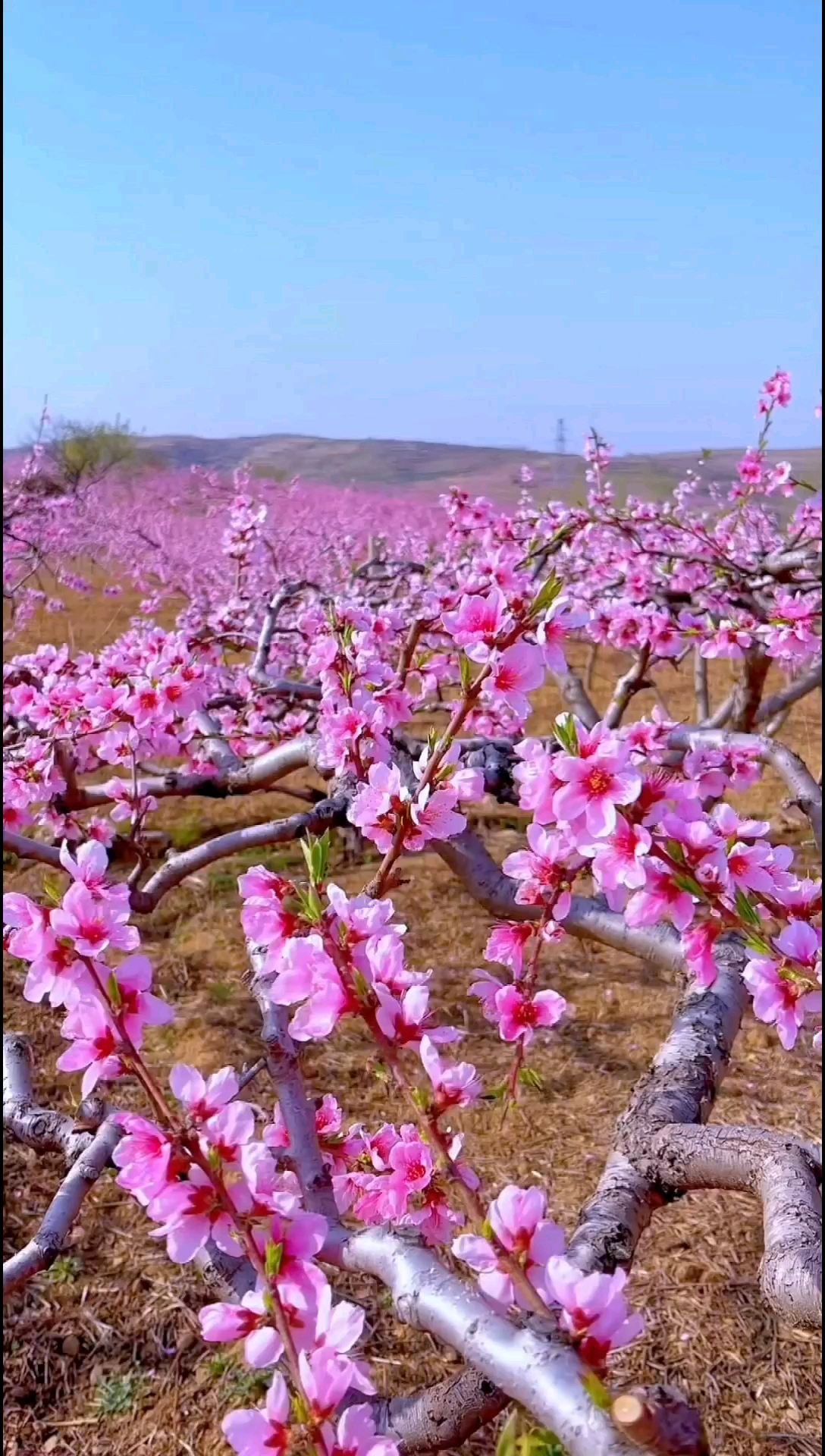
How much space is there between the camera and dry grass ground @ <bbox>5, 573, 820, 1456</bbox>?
2164 millimetres

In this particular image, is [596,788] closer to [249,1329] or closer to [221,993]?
[249,1329]

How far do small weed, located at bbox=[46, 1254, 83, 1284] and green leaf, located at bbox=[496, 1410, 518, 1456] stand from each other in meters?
2.21

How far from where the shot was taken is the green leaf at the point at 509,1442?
0.75 meters

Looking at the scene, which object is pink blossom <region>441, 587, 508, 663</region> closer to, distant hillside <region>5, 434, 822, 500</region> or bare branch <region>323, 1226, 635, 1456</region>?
bare branch <region>323, 1226, 635, 1456</region>

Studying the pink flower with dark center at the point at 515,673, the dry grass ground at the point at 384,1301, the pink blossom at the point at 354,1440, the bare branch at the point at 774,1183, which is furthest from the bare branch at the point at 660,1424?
the dry grass ground at the point at 384,1301

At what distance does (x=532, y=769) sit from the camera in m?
1.10

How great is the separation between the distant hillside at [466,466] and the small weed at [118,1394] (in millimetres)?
3559

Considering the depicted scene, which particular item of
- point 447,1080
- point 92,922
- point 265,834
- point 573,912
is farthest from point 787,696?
point 92,922

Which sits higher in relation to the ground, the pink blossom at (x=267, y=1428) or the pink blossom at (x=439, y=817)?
the pink blossom at (x=439, y=817)

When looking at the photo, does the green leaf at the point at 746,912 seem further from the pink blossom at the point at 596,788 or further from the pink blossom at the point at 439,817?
the pink blossom at the point at 439,817

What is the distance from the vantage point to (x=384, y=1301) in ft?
8.02

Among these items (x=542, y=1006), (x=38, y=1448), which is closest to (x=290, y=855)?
(x=38, y=1448)

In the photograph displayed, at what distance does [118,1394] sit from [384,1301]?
654 millimetres

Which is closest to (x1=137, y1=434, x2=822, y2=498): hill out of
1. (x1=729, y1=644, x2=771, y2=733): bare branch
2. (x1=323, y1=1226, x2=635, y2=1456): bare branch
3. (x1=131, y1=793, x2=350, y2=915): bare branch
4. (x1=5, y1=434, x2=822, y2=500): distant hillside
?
(x1=5, y1=434, x2=822, y2=500): distant hillside
